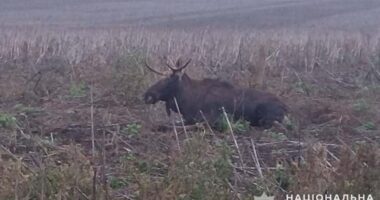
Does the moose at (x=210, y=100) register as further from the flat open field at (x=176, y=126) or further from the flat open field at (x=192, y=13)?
the flat open field at (x=192, y=13)

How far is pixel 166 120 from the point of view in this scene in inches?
536

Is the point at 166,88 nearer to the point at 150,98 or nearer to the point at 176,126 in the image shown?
the point at 150,98

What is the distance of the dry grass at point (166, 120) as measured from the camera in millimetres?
8109

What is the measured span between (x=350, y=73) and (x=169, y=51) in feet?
14.8

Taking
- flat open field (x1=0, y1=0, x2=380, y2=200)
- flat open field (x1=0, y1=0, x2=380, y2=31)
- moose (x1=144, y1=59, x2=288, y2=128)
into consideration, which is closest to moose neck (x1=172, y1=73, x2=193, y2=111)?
moose (x1=144, y1=59, x2=288, y2=128)

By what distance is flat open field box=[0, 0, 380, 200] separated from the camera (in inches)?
319

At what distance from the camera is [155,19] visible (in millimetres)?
52062

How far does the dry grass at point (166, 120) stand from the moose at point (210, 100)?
0.34 meters

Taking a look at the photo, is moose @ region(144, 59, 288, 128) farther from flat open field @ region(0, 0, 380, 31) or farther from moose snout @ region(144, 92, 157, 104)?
flat open field @ region(0, 0, 380, 31)

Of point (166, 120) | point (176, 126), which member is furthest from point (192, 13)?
point (176, 126)

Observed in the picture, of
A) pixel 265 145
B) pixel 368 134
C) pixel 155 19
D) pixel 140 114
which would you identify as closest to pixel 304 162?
pixel 265 145

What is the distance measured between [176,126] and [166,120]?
0.91 metres

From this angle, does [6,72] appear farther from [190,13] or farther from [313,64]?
[190,13]

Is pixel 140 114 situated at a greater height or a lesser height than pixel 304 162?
lesser
